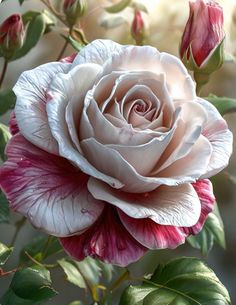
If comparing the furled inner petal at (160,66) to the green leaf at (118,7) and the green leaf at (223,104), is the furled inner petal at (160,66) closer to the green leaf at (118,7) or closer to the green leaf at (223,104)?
the green leaf at (223,104)

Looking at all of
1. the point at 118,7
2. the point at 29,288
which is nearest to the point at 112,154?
the point at 29,288

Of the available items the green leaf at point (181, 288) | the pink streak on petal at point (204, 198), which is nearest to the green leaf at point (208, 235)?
the green leaf at point (181, 288)

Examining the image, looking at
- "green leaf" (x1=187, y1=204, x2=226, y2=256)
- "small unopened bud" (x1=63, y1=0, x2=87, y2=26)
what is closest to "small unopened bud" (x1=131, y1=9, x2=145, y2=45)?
"small unopened bud" (x1=63, y1=0, x2=87, y2=26)

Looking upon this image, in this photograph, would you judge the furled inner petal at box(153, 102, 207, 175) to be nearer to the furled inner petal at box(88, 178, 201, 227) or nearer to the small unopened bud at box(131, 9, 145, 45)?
the furled inner petal at box(88, 178, 201, 227)

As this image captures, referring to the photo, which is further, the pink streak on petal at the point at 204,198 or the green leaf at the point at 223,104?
the green leaf at the point at 223,104

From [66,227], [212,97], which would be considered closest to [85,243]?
[66,227]
